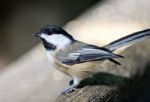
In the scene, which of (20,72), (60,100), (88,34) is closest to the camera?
(60,100)

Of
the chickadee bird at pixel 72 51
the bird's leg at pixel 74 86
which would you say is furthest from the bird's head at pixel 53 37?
the bird's leg at pixel 74 86

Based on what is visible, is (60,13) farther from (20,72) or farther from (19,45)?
(20,72)

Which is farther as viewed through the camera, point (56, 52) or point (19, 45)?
point (19, 45)

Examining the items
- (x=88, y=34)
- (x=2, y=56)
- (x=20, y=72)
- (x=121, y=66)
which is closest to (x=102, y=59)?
(x=121, y=66)

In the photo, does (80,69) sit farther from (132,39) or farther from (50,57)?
(132,39)

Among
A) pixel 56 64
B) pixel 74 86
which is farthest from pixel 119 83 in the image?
pixel 56 64

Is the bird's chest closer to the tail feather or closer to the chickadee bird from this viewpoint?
the chickadee bird

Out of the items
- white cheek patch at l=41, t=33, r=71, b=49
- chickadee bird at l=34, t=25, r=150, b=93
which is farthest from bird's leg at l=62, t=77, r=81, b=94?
white cheek patch at l=41, t=33, r=71, b=49
